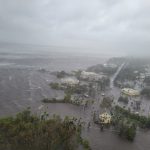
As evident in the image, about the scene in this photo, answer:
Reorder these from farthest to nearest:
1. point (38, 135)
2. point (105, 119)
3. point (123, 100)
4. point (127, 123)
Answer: point (123, 100)
point (105, 119)
point (127, 123)
point (38, 135)

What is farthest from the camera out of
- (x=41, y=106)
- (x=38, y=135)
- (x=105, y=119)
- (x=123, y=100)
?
(x=123, y=100)

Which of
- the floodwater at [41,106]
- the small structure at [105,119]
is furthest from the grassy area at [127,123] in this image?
the floodwater at [41,106]

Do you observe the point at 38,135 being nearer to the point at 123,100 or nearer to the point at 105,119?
the point at 105,119

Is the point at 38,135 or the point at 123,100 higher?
the point at 38,135

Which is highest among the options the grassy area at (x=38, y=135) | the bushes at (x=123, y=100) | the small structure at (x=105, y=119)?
the grassy area at (x=38, y=135)

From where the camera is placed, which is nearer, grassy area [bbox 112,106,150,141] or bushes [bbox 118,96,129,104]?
grassy area [bbox 112,106,150,141]

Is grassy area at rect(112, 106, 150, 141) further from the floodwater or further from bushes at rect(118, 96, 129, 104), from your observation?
bushes at rect(118, 96, 129, 104)

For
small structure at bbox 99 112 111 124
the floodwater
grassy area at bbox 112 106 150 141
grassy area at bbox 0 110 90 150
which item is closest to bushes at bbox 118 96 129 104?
grassy area at bbox 112 106 150 141

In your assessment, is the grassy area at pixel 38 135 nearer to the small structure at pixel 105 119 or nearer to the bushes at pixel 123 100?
the small structure at pixel 105 119

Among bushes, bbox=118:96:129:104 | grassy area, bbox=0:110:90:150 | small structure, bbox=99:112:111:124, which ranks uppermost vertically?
grassy area, bbox=0:110:90:150

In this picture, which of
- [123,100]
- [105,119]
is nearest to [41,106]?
[105,119]

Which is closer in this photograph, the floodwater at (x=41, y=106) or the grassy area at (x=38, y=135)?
the grassy area at (x=38, y=135)
